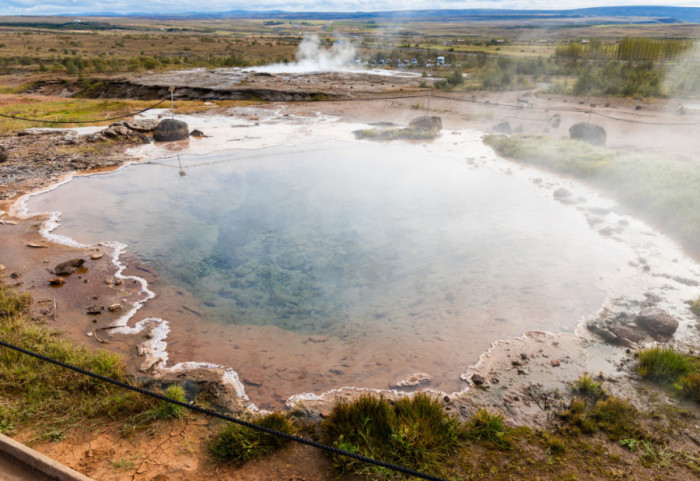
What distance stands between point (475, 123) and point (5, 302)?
18.5 meters

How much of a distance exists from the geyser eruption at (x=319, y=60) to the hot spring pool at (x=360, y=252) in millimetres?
26808

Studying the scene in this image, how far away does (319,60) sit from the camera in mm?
45500

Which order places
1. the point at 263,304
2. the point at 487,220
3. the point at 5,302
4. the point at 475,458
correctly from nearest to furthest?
the point at 475,458 → the point at 5,302 → the point at 263,304 → the point at 487,220

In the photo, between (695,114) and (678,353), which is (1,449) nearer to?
(678,353)

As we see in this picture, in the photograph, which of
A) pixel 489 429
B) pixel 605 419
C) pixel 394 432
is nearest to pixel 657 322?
pixel 605 419

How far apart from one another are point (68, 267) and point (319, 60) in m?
43.3

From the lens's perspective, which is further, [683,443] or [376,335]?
[376,335]

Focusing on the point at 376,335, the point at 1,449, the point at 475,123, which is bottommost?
the point at 376,335

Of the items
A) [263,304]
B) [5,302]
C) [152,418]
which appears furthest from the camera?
[263,304]

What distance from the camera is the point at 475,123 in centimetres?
1948

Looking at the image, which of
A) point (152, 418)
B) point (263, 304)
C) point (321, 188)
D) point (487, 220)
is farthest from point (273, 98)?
point (152, 418)

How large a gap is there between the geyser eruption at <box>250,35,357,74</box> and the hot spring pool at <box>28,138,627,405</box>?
2681cm

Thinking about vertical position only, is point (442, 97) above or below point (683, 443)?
above

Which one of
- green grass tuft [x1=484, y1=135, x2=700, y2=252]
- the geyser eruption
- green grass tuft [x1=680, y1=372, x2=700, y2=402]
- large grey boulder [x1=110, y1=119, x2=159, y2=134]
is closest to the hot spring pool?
green grass tuft [x1=680, y1=372, x2=700, y2=402]
